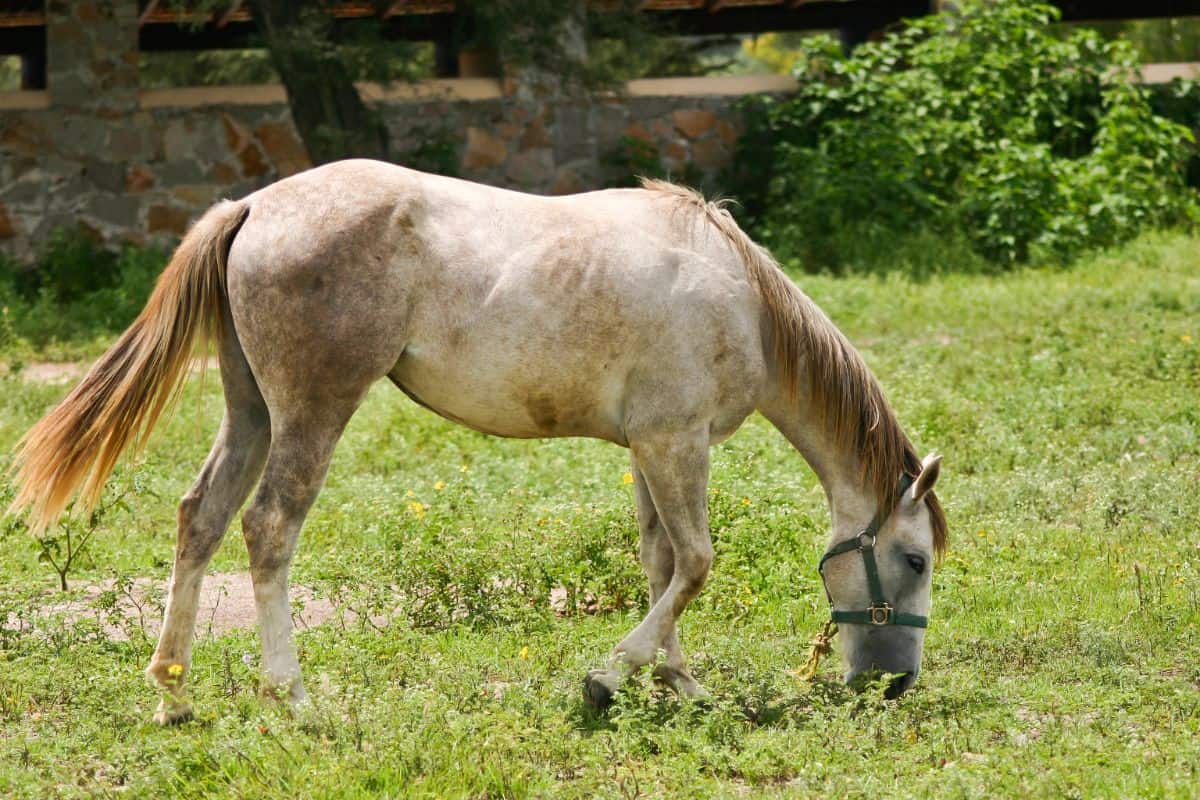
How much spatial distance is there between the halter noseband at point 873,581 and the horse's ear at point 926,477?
8 cm

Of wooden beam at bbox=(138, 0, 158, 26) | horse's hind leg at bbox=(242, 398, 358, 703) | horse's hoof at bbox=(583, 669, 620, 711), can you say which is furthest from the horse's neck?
wooden beam at bbox=(138, 0, 158, 26)

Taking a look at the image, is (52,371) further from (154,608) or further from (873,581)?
(873,581)

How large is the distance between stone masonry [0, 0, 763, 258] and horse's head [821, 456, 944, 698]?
9.78m

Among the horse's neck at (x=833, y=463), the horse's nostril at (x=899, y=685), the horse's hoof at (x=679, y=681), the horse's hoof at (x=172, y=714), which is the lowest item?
the horse's nostril at (x=899, y=685)

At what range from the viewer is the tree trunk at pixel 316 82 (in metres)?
12.8

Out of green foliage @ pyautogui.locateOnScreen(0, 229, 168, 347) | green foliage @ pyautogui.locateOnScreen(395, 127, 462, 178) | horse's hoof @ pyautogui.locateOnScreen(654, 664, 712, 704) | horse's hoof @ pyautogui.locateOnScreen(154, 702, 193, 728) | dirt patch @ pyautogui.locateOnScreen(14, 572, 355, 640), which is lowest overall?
green foliage @ pyautogui.locateOnScreen(0, 229, 168, 347)

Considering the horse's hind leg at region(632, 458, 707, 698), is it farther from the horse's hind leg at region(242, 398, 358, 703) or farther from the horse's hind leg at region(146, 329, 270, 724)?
the horse's hind leg at region(146, 329, 270, 724)

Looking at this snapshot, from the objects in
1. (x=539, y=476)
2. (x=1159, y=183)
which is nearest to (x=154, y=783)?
(x=539, y=476)

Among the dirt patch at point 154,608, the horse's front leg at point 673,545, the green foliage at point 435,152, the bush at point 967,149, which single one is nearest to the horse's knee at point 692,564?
the horse's front leg at point 673,545

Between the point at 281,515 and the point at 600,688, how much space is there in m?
1.09

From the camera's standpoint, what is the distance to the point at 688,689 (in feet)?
15.7

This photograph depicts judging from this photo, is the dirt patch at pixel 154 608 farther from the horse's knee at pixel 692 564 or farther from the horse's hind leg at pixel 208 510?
the horse's knee at pixel 692 564

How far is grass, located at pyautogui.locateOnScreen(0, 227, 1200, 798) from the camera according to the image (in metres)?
4.02

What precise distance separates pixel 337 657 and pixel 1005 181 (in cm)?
992
